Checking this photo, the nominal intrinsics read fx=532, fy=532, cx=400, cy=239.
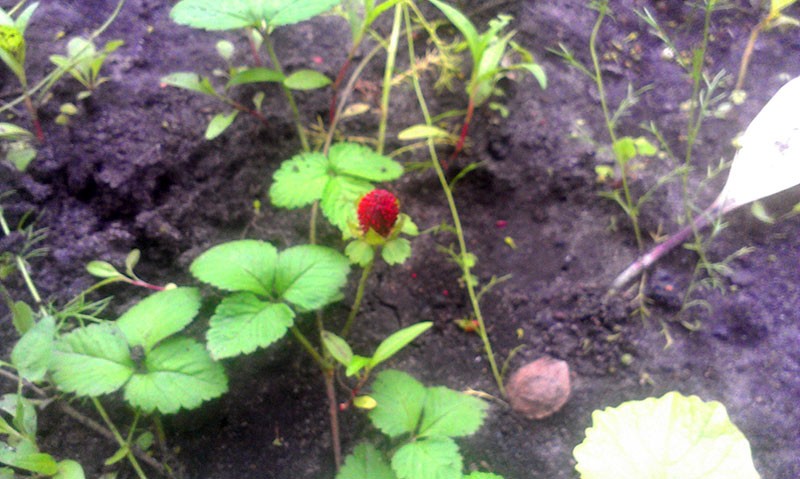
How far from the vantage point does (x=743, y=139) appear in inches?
55.8

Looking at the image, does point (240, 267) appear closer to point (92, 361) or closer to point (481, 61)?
point (92, 361)

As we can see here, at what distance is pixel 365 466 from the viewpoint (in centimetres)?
103

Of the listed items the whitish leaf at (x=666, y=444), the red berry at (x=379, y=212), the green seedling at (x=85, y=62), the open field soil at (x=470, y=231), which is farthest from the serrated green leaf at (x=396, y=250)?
the green seedling at (x=85, y=62)

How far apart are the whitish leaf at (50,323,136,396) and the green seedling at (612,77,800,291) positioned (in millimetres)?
1150

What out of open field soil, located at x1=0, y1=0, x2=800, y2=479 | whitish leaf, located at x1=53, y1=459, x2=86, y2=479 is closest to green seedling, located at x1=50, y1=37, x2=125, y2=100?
open field soil, located at x1=0, y1=0, x2=800, y2=479

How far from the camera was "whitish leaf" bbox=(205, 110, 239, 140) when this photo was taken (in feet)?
4.40

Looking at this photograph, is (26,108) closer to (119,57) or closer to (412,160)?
(119,57)

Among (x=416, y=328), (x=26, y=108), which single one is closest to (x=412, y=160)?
(x=416, y=328)

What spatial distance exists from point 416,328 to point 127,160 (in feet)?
2.71

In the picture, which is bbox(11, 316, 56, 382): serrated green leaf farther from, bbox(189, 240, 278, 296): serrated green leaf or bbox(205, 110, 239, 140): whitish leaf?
bbox(205, 110, 239, 140): whitish leaf

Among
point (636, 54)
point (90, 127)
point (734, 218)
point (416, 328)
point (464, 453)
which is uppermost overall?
point (90, 127)

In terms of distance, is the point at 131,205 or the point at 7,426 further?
the point at 131,205

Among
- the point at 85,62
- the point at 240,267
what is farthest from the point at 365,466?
the point at 85,62

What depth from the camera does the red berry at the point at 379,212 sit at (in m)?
1.08
